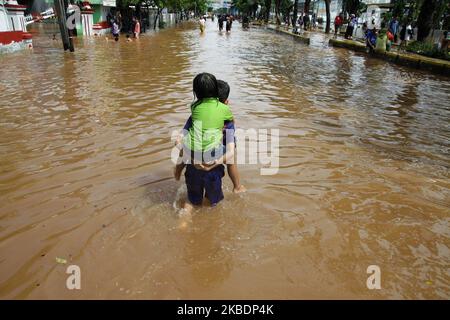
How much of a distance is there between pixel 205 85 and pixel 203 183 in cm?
92

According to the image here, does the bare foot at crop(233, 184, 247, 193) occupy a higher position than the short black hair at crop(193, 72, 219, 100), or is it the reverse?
the short black hair at crop(193, 72, 219, 100)

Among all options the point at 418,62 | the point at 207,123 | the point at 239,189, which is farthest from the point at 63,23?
the point at 207,123

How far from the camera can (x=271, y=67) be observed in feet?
45.3

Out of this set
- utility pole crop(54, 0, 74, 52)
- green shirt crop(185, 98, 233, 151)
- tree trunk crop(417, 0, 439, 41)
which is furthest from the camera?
tree trunk crop(417, 0, 439, 41)

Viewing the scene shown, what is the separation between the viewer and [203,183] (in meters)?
3.49

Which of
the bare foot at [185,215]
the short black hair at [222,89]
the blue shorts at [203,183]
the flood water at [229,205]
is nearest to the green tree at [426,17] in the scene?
the flood water at [229,205]

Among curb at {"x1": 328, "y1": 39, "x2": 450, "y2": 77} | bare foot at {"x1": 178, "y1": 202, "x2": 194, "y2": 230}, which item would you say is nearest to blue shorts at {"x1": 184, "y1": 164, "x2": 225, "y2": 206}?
bare foot at {"x1": 178, "y1": 202, "x2": 194, "y2": 230}

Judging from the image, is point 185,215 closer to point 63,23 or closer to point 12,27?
point 63,23

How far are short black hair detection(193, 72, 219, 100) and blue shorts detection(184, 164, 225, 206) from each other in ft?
2.23

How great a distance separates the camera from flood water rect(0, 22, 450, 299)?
2.85 metres

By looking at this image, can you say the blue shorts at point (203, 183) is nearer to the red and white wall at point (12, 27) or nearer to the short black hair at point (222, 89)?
the short black hair at point (222, 89)

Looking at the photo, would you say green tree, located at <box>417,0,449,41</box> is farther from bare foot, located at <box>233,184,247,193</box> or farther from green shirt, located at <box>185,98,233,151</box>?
green shirt, located at <box>185,98,233,151</box>

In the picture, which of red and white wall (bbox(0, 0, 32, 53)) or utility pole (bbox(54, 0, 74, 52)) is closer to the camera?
red and white wall (bbox(0, 0, 32, 53))

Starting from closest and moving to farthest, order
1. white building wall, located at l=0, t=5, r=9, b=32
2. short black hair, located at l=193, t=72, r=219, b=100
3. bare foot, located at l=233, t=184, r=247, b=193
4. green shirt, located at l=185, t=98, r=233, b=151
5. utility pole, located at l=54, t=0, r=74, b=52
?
short black hair, located at l=193, t=72, r=219, b=100 → green shirt, located at l=185, t=98, r=233, b=151 → bare foot, located at l=233, t=184, r=247, b=193 → white building wall, located at l=0, t=5, r=9, b=32 → utility pole, located at l=54, t=0, r=74, b=52
